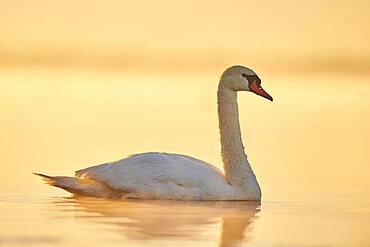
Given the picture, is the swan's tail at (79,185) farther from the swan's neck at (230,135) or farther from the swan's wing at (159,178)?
the swan's neck at (230,135)

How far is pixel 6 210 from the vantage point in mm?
12719

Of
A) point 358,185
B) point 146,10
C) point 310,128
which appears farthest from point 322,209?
point 146,10

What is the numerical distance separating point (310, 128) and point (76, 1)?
37161mm

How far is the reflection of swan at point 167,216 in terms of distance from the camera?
11.5 meters

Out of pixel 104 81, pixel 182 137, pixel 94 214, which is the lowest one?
pixel 94 214

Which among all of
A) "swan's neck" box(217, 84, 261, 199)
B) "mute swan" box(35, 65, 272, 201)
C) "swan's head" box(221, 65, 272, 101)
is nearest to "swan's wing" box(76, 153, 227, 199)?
"mute swan" box(35, 65, 272, 201)

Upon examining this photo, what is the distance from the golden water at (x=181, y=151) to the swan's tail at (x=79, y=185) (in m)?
0.11

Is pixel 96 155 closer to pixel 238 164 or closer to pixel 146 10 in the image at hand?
pixel 238 164

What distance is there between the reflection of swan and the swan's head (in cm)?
111

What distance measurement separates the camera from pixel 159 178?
13820mm

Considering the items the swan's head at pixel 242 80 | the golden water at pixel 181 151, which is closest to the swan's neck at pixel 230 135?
the swan's head at pixel 242 80

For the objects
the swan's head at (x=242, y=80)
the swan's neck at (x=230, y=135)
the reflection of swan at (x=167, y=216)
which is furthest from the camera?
the swan's head at (x=242, y=80)

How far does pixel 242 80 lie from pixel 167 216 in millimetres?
2313

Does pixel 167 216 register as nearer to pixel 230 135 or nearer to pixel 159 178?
pixel 159 178
